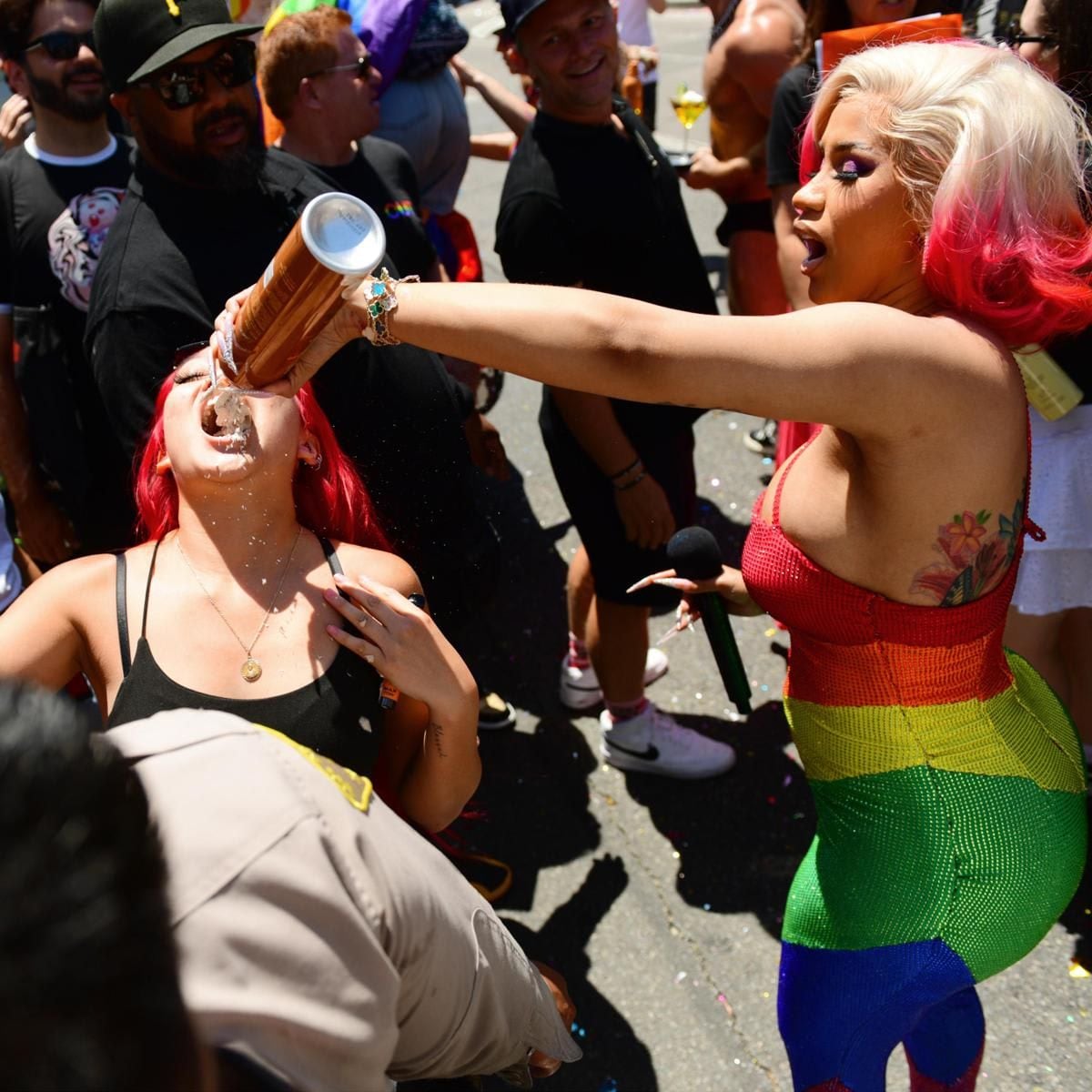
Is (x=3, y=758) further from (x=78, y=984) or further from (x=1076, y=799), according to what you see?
(x=1076, y=799)

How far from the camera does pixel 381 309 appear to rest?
1.41m

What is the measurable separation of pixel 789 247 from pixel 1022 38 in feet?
2.33

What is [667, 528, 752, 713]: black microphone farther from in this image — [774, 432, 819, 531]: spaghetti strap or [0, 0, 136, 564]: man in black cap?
[0, 0, 136, 564]: man in black cap

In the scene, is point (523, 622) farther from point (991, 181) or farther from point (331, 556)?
point (991, 181)

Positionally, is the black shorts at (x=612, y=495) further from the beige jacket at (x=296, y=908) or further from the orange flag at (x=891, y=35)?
the beige jacket at (x=296, y=908)

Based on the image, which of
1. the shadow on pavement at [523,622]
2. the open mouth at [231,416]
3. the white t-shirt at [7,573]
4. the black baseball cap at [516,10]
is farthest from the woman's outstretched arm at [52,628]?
the black baseball cap at [516,10]

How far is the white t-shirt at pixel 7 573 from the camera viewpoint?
2.63 metres

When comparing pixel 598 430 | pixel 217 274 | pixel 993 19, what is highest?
pixel 993 19

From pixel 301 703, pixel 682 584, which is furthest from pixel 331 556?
pixel 682 584

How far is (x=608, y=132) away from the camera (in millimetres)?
2701

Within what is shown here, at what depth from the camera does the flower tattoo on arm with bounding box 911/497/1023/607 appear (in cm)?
153

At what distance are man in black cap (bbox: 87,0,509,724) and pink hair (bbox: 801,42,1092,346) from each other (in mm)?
1180

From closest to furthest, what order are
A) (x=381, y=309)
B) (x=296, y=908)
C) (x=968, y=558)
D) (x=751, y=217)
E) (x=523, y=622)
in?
(x=296, y=908) → (x=381, y=309) → (x=968, y=558) → (x=751, y=217) → (x=523, y=622)

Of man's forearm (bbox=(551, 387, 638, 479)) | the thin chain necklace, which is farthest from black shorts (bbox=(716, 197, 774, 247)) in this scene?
the thin chain necklace
